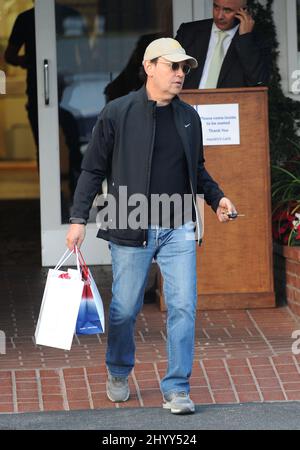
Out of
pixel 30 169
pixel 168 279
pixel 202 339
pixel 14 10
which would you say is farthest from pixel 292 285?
pixel 30 169

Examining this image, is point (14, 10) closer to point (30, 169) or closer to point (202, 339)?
point (30, 169)

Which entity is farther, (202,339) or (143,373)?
(202,339)

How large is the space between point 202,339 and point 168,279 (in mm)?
1508

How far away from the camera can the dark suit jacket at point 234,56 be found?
8278 mm

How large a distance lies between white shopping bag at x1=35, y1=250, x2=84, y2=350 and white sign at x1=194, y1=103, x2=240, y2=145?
2.47 m

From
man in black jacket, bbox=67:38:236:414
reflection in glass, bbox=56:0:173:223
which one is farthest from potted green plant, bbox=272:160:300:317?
man in black jacket, bbox=67:38:236:414

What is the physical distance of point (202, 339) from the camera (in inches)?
295

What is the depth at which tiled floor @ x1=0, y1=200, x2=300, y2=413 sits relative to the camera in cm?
636

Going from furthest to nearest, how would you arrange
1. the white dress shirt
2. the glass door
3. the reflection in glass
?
the reflection in glass → the glass door → the white dress shirt

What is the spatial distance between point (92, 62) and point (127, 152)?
4313mm

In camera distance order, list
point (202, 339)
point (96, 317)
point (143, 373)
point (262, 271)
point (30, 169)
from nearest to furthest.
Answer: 1. point (96, 317)
2. point (143, 373)
3. point (202, 339)
4. point (262, 271)
5. point (30, 169)

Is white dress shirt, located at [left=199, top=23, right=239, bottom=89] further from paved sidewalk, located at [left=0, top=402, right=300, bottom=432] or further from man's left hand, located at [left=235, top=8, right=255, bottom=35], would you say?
paved sidewalk, located at [left=0, top=402, right=300, bottom=432]

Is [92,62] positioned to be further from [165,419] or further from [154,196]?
[165,419]

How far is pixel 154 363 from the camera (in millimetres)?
6910
